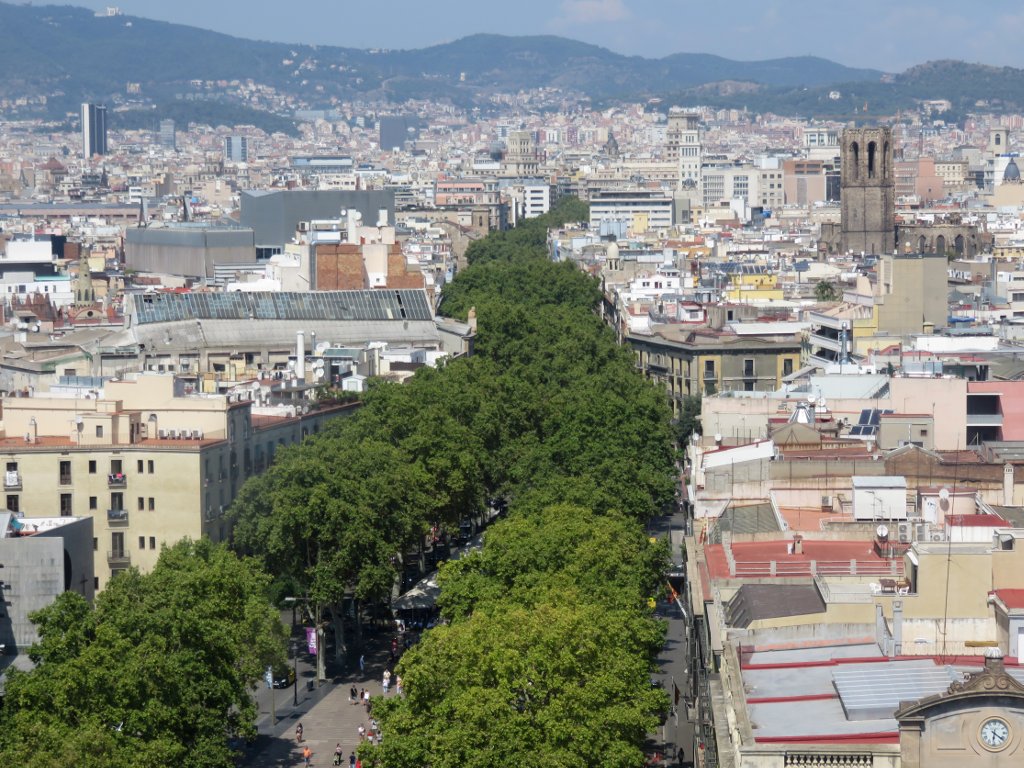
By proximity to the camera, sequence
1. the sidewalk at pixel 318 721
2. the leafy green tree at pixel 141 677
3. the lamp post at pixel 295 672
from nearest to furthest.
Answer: the leafy green tree at pixel 141 677, the sidewalk at pixel 318 721, the lamp post at pixel 295 672

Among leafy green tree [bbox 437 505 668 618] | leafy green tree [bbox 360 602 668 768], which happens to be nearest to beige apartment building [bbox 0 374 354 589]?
leafy green tree [bbox 437 505 668 618]

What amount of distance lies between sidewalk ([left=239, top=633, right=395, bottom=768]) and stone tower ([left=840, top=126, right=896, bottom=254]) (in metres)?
134

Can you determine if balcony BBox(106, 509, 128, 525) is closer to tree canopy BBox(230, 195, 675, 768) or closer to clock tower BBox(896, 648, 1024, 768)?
tree canopy BBox(230, 195, 675, 768)

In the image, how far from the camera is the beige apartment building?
6525cm

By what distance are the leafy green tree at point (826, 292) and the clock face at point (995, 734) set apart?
335 feet

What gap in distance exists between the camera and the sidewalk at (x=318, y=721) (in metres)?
51.4

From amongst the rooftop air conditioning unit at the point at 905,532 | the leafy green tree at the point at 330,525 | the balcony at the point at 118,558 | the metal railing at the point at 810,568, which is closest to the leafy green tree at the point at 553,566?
the leafy green tree at the point at 330,525

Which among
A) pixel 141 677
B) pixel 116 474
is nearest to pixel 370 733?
pixel 141 677

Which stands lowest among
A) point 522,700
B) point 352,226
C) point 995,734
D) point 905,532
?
point 522,700

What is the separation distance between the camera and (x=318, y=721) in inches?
2157

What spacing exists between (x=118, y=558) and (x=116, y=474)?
94.5 inches

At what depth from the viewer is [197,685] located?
146 feet

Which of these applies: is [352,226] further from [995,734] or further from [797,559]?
[995,734]

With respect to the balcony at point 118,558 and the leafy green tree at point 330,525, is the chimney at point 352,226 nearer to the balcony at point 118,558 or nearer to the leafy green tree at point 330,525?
the balcony at point 118,558
